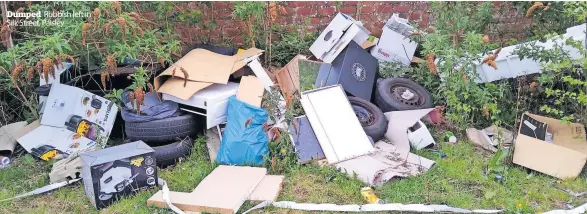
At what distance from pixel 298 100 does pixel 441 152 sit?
125cm

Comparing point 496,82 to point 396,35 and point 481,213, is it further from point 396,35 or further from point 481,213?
point 481,213

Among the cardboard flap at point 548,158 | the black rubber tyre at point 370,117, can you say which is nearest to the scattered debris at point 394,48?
the black rubber tyre at point 370,117

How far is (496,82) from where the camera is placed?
5.08 meters

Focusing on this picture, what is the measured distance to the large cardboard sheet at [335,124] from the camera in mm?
4477

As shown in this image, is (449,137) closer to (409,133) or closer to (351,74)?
(409,133)

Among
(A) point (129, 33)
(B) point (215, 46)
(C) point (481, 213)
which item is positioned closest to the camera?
(C) point (481, 213)

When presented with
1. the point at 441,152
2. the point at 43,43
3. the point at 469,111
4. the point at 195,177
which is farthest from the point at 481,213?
the point at 43,43

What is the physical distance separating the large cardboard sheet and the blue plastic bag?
0.45 m

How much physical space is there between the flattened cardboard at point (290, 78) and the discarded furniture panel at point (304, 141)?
1.49 feet

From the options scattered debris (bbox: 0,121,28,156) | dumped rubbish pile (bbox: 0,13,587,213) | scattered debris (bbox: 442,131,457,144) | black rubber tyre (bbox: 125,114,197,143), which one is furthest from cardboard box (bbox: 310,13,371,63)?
scattered debris (bbox: 0,121,28,156)

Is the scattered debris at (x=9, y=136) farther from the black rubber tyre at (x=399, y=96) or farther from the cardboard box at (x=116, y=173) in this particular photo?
the black rubber tyre at (x=399, y=96)

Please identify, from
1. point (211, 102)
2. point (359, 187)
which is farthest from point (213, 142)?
point (359, 187)

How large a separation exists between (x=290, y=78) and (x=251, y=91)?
568 millimetres

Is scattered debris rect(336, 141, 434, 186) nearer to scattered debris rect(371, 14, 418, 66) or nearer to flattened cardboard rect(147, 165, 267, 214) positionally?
flattened cardboard rect(147, 165, 267, 214)
